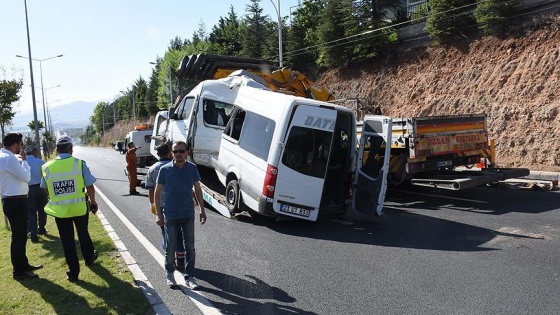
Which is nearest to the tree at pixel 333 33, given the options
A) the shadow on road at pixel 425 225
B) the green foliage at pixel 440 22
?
the green foliage at pixel 440 22

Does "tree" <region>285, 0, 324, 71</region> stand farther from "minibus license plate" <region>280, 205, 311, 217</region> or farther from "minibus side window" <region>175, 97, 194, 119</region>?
"minibus license plate" <region>280, 205, 311, 217</region>

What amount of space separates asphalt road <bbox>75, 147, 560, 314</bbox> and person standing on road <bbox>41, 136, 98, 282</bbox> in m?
0.98

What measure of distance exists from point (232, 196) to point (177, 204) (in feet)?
13.8

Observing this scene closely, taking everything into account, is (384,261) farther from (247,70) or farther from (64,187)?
(247,70)

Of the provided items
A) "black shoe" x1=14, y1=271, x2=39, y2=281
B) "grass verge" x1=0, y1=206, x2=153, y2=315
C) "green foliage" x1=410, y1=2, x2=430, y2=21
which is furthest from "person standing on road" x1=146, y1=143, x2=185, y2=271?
"green foliage" x1=410, y1=2, x2=430, y2=21

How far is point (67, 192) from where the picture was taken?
5695 mm

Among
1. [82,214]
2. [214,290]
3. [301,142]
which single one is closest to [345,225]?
[301,142]

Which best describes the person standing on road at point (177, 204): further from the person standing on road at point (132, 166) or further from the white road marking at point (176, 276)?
the person standing on road at point (132, 166)

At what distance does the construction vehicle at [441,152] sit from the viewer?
Answer: 10000mm

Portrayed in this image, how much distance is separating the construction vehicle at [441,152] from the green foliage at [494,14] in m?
10.1

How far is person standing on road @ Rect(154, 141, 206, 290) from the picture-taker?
5.35 m

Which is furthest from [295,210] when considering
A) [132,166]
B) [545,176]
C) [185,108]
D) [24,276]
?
[545,176]

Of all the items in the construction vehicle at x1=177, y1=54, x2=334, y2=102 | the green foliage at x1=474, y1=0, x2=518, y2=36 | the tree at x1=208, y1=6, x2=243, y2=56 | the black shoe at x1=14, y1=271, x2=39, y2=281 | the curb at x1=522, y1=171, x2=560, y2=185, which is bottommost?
the curb at x1=522, y1=171, x2=560, y2=185

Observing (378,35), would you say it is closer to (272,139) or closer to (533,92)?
(533,92)
